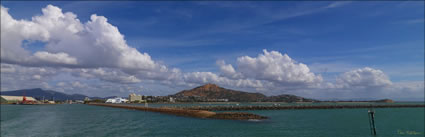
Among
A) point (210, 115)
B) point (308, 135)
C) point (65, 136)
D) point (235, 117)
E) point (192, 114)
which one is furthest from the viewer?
point (192, 114)

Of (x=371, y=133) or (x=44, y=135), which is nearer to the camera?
(x=44, y=135)

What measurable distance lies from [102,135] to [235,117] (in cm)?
4344

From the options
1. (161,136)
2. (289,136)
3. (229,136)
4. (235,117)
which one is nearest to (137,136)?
(161,136)

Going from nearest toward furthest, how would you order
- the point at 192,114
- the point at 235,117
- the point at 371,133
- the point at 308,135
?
1. the point at 308,135
2. the point at 371,133
3. the point at 235,117
4. the point at 192,114

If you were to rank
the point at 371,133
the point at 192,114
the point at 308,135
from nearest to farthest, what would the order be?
the point at 308,135, the point at 371,133, the point at 192,114

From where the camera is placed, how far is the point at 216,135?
155 feet

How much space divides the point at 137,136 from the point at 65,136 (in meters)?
12.1

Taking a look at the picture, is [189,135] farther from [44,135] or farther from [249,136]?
[44,135]

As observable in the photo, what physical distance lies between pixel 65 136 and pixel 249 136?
103ft

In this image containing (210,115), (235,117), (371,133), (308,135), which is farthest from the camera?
(210,115)

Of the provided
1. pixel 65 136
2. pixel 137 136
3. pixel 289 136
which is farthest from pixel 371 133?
pixel 65 136

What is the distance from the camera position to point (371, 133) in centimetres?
5266

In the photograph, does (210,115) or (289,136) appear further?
(210,115)

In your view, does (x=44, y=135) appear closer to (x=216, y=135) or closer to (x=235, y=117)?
(x=216, y=135)
